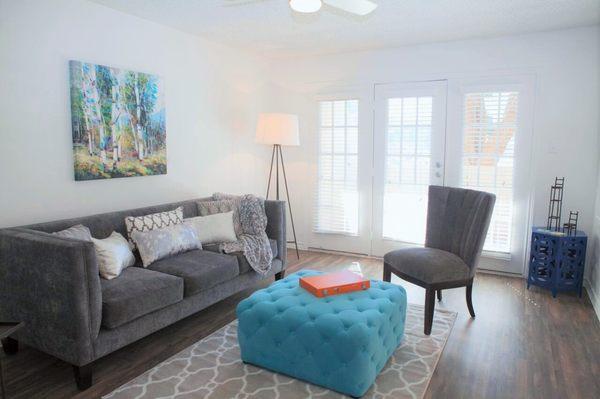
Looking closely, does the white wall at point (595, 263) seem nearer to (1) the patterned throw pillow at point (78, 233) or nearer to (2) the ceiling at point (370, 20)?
(2) the ceiling at point (370, 20)

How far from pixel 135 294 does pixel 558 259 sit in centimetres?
342

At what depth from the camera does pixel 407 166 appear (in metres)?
4.81

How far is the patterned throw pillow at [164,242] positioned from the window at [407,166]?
2.36 metres

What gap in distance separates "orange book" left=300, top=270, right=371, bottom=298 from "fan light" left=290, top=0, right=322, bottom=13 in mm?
1586

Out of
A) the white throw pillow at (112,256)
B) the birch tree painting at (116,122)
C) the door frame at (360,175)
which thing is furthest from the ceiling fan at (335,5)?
the door frame at (360,175)

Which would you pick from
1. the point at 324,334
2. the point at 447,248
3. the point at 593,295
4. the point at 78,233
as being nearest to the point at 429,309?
the point at 447,248

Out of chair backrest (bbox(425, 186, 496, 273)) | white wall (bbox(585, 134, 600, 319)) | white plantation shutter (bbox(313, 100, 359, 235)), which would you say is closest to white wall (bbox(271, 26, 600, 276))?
white wall (bbox(585, 134, 600, 319))

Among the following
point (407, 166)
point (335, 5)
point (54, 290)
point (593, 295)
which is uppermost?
point (335, 5)

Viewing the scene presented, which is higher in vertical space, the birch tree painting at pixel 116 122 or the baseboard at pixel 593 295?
the birch tree painting at pixel 116 122

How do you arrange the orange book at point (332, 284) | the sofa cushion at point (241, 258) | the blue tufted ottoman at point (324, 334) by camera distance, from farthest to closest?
the sofa cushion at point (241, 258)
the orange book at point (332, 284)
the blue tufted ottoman at point (324, 334)

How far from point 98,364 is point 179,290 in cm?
63

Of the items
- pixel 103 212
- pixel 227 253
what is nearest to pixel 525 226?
pixel 227 253

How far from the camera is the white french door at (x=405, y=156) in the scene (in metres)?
4.64

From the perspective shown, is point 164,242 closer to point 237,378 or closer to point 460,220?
point 237,378
